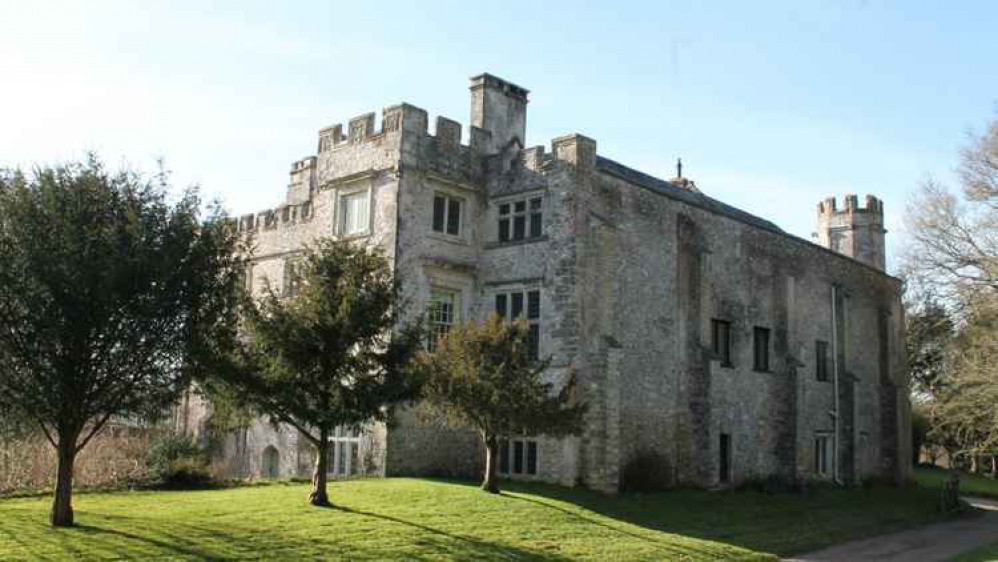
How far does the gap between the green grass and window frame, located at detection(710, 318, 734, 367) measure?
14.8 meters

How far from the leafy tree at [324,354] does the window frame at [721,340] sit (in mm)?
14072

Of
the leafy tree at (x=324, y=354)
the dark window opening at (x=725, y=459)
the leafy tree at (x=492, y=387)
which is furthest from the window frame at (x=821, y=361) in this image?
the leafy tree at (x=324, y=354)

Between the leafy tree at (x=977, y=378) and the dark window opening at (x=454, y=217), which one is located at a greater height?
the dark window opening at (x=454, y=217)

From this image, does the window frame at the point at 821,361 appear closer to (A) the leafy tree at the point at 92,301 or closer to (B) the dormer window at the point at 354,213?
(B) the dormer window at the point at 354,213

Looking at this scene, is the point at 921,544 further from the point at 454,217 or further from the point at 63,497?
the point at 63,497

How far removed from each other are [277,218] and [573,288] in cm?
1184

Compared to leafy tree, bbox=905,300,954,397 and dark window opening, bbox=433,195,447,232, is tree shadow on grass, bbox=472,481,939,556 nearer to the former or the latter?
dark window opening, bbox=433,195,447,232

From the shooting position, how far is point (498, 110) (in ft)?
92.2

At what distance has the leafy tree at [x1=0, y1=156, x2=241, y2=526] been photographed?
14758 mm

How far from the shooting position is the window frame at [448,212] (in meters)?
26.0

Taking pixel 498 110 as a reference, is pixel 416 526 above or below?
below

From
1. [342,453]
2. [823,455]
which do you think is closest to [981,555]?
[823,455]

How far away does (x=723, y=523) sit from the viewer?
73.9ft

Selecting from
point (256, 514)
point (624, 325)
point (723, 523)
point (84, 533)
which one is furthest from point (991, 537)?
point (84, 533)
